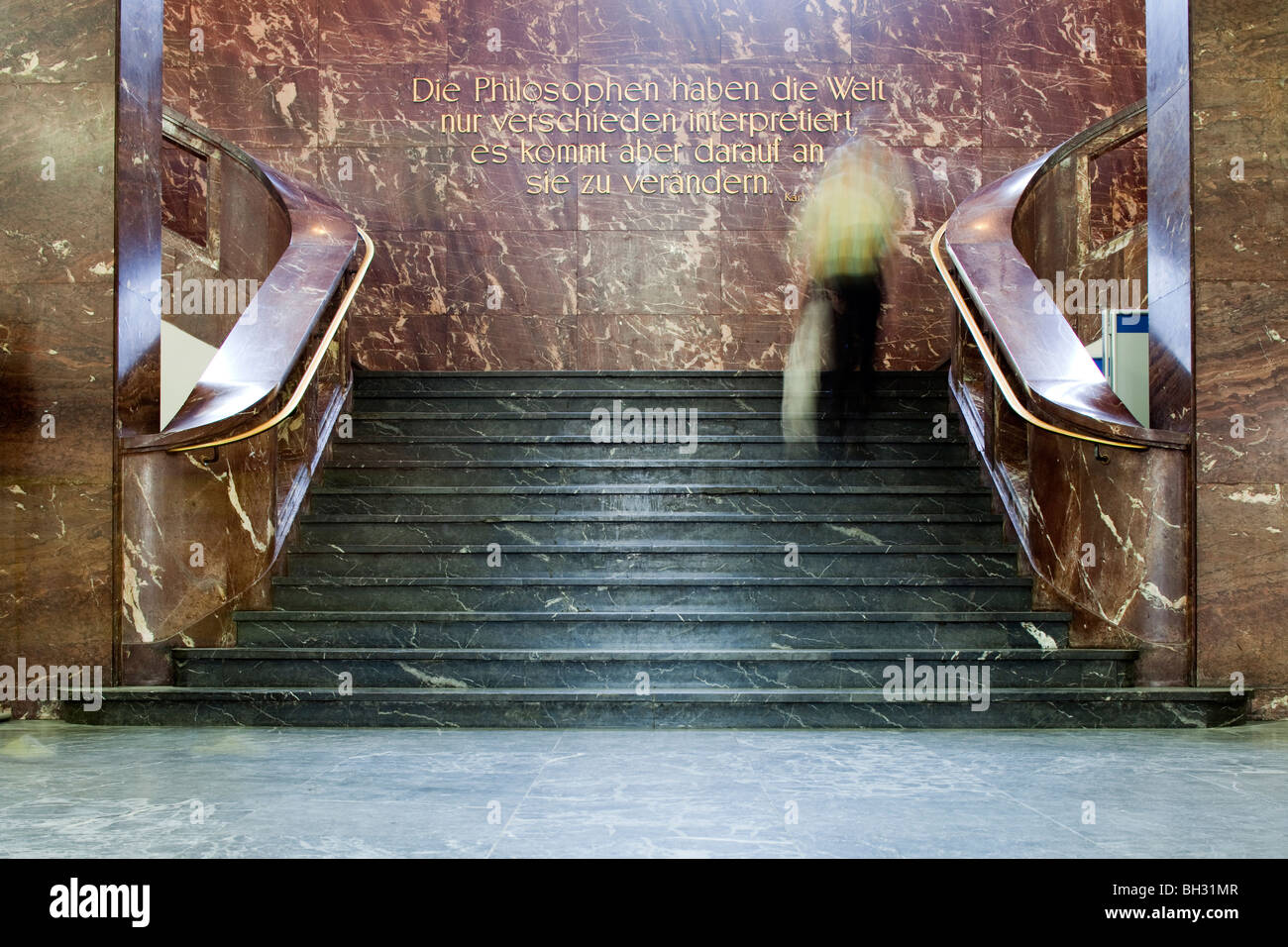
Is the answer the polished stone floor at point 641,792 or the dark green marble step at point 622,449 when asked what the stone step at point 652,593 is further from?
the dark green marble step at point 622,449

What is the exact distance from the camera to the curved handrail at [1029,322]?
17.2 ft

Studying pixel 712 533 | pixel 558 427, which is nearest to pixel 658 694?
pixel 712 533

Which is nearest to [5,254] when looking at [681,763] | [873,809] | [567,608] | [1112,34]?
[567,608]

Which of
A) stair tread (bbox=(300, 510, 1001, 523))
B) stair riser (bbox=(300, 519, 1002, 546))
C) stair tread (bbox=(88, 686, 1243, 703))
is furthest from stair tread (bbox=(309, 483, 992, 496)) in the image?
stair tread (bbox=(88, 686, 1243, 703))

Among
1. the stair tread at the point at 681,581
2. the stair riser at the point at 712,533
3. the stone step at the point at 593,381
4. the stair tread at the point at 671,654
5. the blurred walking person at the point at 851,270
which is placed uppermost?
the blurred walking person at the point at 851,270

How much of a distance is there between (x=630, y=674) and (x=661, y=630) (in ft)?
1.16

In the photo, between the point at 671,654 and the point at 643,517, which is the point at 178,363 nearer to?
the point at 643,517

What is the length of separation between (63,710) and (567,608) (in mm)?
2166

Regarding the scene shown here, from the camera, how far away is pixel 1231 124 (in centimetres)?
539

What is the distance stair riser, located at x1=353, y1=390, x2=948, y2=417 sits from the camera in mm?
7570

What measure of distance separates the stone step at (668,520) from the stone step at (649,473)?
520mm

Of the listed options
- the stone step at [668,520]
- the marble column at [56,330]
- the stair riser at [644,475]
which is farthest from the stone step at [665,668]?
the stair riser at [644,475]

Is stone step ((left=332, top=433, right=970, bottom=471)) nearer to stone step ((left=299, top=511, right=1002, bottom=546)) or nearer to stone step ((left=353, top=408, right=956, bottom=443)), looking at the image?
stone step ((left=353, top=408, right=956, bottom=443))

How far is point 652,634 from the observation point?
17.7 feet
